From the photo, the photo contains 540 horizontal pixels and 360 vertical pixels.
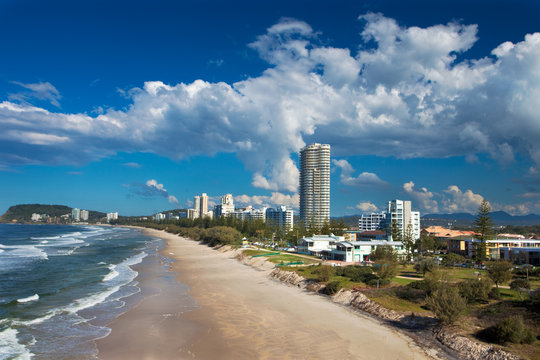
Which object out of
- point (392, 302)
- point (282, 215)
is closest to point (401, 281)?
point (392, 302)

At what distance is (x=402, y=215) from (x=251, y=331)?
104 m

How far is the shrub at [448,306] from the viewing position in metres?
20.1

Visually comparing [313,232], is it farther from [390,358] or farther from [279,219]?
[279,219]

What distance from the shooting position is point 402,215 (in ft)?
380

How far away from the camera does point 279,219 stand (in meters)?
190

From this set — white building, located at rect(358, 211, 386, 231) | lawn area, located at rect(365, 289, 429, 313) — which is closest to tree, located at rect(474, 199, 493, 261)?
lawn area, located at rect(365, 289, 429, 313)

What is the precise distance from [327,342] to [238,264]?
127 feet

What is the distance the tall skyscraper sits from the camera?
15162 cm

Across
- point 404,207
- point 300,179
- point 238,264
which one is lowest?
point 238,264

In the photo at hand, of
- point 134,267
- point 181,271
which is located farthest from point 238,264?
point 134,267

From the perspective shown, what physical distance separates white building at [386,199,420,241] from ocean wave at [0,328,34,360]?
100 meters

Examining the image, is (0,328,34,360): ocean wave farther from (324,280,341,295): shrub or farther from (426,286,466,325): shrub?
(324,280,341,295): shrub

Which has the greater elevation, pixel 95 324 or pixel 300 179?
pixel 300 179

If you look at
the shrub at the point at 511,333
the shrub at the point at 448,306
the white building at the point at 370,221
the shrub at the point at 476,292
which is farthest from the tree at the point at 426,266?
the white building at the point at 370,221
